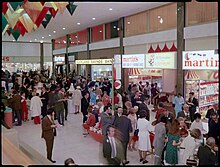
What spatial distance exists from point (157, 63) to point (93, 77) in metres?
8.83

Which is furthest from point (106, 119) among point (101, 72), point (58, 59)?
point (58, 59)

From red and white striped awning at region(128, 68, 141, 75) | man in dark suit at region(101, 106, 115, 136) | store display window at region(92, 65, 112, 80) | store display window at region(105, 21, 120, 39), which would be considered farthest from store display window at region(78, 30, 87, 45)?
man in dark suit at region(101, 106, 115, 136)

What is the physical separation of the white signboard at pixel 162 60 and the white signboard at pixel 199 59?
1.05m

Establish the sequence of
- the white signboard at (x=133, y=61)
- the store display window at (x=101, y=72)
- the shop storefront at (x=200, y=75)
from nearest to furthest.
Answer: the shop storefront at (x=200, y=75), the white signboard at (x=133, y=61), the store display window at (x=101, y=72)

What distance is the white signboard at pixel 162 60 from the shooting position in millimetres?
12177

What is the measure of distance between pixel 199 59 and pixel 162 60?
2708mm

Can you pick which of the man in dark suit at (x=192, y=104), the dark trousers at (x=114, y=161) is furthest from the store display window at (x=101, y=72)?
the dark trousers at (x=114, y=161)

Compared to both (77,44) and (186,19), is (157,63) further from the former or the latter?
(77,44)

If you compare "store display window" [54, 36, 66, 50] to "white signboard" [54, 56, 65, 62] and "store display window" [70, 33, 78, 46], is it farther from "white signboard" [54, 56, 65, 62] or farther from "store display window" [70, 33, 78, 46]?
"store display window" [70, 33, 78, 46]

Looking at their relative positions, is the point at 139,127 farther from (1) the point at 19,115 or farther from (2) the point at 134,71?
(2) the point at 134,71

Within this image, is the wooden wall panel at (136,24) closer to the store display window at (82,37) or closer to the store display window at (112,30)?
the store display window at (112,30)

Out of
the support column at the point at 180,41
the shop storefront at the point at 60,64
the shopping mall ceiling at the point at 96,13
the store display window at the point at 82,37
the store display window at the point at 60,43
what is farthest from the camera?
the shop storefront at the point at 60,64

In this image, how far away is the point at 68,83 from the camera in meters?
17.5

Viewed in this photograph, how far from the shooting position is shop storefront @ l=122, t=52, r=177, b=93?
494 inches
